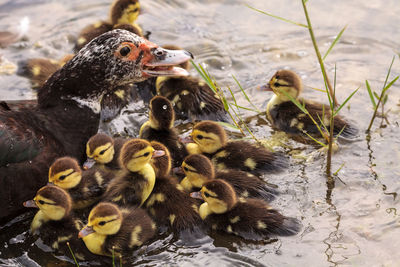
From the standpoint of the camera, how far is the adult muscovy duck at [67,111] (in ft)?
12.9

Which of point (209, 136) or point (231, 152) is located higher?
point (209, 136)

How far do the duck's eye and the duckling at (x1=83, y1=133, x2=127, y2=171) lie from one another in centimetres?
58

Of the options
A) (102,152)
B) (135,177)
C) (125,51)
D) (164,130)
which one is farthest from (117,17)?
(135,177)

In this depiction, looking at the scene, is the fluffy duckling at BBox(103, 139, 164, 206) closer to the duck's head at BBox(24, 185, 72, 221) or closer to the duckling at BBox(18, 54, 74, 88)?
the duck's head at BBox(24, 185, 72, 221)

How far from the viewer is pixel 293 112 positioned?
4898 millimetres

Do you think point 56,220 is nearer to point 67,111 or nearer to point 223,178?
point 67,111

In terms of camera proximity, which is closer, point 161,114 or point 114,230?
point 114,230

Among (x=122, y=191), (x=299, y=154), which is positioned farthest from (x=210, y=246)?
(x=299, y=154)

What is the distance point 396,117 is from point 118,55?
7.20 feet

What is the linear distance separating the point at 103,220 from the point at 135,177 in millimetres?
493

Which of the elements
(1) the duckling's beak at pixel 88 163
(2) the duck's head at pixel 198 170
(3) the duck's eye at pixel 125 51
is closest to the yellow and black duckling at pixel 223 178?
(2) the duck's head at pixel 198 170

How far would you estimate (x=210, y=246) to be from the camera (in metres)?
3.83

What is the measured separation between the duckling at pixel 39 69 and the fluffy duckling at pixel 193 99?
930mm

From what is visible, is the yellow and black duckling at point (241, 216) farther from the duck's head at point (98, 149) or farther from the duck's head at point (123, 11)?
the duck's head at point (123, 11)
